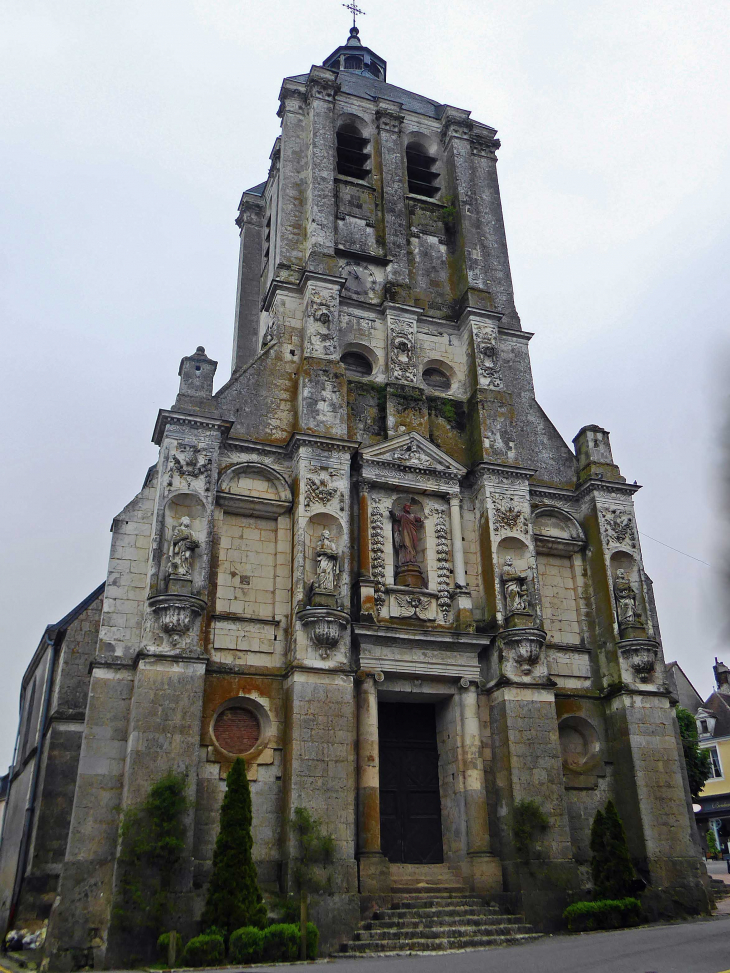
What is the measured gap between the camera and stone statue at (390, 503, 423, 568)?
1969cm

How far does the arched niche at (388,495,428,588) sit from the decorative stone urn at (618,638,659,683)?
4934mm

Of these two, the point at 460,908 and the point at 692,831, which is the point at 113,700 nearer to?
the point at 460,908

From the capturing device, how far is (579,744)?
1967cm

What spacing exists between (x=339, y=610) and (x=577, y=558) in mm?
7460

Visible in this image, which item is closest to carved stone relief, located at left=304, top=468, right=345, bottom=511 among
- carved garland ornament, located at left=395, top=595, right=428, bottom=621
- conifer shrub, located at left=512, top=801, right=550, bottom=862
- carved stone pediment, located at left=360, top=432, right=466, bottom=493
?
carved stone pediment, located at left=360, top=432, right=466, bottom=493

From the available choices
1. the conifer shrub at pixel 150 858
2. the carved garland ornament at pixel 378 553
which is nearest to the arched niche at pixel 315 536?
the carved garland ornament at pixel 378 553

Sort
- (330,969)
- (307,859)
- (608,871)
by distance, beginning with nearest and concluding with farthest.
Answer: (330,969)
(307,859)
(608,871)

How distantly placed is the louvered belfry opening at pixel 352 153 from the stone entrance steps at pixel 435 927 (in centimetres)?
1989

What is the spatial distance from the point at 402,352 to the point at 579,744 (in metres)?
10.8

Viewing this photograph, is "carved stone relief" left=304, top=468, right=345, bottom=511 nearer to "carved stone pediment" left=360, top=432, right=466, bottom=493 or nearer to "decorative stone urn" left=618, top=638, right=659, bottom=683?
"carved stone pediment" left=360, top=432, right=466, bottom=493

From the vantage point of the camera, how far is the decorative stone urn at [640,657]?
63.8 feet

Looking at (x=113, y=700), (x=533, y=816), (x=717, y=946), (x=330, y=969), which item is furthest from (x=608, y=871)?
(x=113, y=700)

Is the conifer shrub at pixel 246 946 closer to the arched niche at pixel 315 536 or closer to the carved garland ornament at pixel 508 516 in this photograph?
the arched niche at pixel 315 536

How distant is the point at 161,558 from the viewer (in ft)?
56.1
